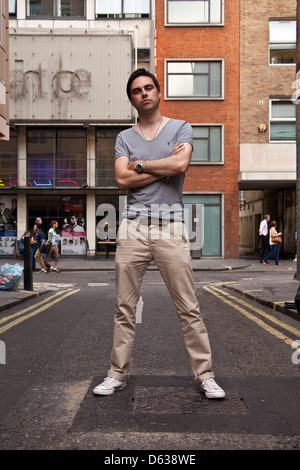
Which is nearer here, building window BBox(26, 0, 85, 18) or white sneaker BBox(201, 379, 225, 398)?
white sneaker BBox(201, 379, 225, 398)

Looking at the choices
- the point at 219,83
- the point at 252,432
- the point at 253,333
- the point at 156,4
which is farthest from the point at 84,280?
the point at 156,4

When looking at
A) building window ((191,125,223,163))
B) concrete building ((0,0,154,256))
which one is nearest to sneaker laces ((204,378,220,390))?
concrete building ((0,0,154,256))

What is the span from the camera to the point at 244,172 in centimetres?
2222

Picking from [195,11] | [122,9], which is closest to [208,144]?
[195,11]

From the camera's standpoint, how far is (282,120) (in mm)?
22656

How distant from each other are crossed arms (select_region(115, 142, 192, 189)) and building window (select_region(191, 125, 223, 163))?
Result: 19.7 meters

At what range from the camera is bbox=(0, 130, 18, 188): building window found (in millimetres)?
23266

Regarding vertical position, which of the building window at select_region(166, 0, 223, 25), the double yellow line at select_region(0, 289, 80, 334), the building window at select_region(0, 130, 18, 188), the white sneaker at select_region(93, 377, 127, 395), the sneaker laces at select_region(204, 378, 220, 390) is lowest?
the double yellow line at select_region(0, 289, 80, 334)

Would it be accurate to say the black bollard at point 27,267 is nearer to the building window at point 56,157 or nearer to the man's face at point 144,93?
the man's face at point 144,93

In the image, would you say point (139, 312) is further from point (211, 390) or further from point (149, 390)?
point (211, 390)

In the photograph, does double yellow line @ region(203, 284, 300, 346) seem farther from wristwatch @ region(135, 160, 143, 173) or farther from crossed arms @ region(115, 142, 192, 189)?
wristwatch @ region(135, 160, 143, 173)

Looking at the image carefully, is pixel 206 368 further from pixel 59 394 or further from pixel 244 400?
pixel 59 394

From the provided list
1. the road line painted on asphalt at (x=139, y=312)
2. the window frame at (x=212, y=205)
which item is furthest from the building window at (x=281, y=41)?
the road line painted on asphalt at (x=139, y=312)
